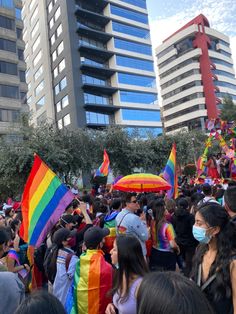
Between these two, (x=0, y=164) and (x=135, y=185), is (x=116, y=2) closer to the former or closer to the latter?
(x=0, y=164)

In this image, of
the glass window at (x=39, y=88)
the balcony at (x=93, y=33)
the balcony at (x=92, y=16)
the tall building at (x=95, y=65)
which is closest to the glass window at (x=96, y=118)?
the tall building at (x=95, y=65)

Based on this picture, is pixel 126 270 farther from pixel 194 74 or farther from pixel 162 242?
pixel 194 74

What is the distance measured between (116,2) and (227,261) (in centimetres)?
5304

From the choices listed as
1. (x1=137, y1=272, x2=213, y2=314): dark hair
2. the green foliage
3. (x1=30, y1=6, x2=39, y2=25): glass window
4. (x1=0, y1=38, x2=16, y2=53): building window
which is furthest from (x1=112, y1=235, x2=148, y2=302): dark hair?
(x1=30, y1=6, x2=39, y2=25): glass window

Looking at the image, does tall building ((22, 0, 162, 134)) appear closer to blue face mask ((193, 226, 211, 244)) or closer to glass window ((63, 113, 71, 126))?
glass window ((63, 113, 71, 126))

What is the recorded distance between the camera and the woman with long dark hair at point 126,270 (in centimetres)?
265

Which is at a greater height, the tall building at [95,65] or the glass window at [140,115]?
the tall building at [95,65]

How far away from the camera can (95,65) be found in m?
46.3

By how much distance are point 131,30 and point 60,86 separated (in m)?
14.4

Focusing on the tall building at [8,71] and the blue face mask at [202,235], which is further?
the tall building at [8,71]

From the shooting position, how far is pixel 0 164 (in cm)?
Answer: 2095

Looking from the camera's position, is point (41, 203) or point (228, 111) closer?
point (41, 203)

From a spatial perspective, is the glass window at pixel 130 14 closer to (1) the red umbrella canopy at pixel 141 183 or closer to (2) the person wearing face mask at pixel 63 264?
(1) the red umbrella canopy at pixel 141 183

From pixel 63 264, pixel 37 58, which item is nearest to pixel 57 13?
pixel 37 58
